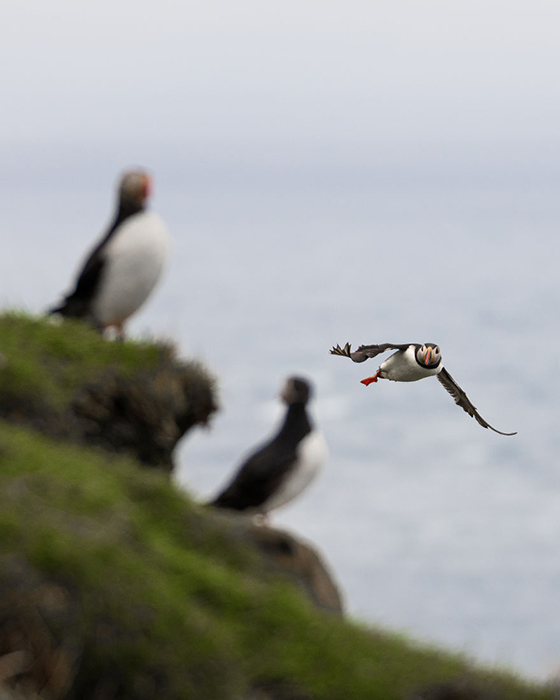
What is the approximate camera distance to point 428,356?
662cm

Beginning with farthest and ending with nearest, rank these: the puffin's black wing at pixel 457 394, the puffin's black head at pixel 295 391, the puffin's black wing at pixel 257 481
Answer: the puffin's black head at pixel 295 391 → the puffin's black wing at pixel 257 481 → the puffin's black wing at pixel 457 394

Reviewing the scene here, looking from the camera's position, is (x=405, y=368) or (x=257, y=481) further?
(x=257, y=481)

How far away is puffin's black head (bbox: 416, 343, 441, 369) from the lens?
6613 mm

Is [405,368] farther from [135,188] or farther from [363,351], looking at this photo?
[135,188]

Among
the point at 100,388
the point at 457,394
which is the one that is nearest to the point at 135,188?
the point at 100,388

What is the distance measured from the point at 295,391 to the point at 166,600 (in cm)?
602

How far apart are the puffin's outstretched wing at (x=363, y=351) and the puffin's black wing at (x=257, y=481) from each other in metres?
5.58

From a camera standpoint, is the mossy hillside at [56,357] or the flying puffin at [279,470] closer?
the mossy hillside at [56,357]

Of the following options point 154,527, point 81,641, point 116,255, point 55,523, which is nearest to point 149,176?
point 116,255

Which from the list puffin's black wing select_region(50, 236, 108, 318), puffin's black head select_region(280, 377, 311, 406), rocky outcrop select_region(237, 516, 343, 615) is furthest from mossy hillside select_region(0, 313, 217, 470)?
rocky outcrop select_region(237, 516, 343, 615)

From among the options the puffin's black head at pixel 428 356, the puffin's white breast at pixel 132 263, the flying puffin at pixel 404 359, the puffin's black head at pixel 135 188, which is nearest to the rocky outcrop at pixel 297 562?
the flying puffin at pixel 404 359

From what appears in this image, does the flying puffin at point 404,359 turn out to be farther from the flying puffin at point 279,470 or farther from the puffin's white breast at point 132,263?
the puffin's white breast at point 132,263

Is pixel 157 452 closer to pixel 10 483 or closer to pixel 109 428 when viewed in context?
pixel 109 428

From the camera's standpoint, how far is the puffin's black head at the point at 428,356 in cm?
661
